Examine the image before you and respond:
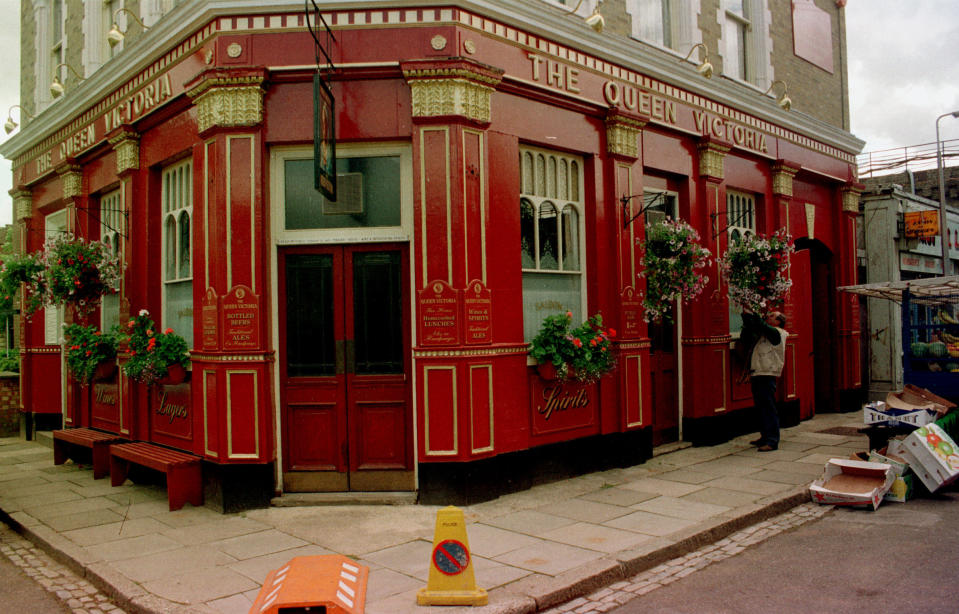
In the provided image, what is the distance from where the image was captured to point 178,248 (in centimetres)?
892

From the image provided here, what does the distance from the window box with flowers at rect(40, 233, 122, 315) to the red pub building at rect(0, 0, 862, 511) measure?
0.35 m

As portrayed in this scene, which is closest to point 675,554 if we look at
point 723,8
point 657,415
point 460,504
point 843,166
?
point 460,504

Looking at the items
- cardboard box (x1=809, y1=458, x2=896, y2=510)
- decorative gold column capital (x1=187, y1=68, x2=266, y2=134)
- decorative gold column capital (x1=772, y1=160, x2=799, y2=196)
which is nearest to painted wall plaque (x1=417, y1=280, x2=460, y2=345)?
decorative gold column capital (x1=187, y1=68, x2=266, y2=134)

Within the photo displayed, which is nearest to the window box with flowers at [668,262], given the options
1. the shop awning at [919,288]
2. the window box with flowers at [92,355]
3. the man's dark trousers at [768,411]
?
the man's dark trousers at [768,411]

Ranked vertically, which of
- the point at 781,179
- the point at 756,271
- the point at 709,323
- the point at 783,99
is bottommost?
the point at 709,323

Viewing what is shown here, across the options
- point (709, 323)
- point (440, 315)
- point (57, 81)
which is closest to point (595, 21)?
point (440, 315)

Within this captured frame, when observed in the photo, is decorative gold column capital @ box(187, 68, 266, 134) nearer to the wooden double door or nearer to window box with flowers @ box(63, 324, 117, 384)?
the wooden double door

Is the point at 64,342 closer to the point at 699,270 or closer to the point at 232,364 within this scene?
the point at 232,364

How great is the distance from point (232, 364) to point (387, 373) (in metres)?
1.55

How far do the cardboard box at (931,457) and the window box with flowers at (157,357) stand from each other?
7.72 meters

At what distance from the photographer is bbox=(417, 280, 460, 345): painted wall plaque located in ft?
23.7

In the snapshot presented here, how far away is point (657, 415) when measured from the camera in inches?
392

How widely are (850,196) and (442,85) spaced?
9970 millimetres

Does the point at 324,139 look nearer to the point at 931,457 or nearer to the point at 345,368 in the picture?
the point at 345,368
